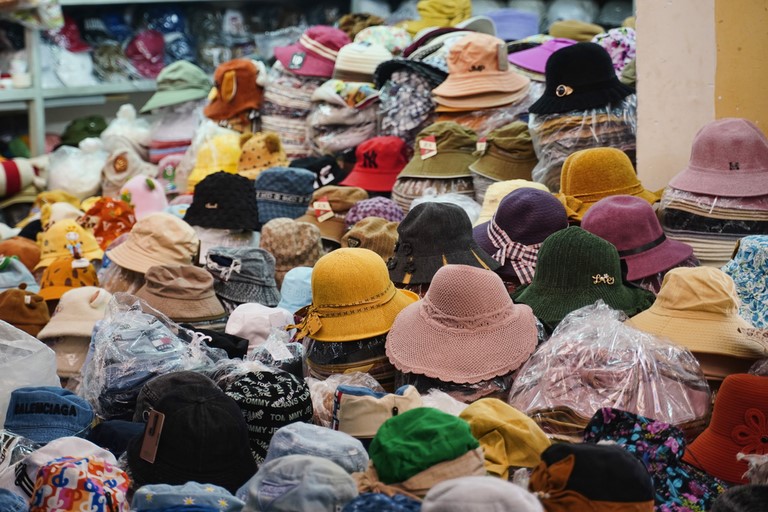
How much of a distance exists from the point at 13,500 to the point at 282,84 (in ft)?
13.0

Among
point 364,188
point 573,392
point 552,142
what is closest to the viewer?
point 573,392

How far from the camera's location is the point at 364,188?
4973 millimetres

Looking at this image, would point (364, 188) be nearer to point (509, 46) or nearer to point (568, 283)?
point (509, 46)

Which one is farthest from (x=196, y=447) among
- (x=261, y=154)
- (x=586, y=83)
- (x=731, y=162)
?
(x=261, y=154)

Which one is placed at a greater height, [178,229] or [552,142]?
[552,142]

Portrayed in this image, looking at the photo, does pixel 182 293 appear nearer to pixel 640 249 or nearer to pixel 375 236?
pixel 375 236

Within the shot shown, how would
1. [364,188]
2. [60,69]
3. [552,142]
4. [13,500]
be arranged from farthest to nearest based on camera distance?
[60,69] < [364,188] < [552,142] < [13,500]

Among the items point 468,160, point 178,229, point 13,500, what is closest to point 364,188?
→ point 468,160

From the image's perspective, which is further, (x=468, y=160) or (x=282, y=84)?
(x=282, y=84)

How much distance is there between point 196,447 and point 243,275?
167cm

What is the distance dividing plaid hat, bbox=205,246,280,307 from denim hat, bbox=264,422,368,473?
1.65 m

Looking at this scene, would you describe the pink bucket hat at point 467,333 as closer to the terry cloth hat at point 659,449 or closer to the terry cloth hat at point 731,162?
the terry cloth hat at point 659,449

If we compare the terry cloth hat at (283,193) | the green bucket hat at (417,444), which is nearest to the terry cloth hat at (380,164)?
the terry cloth hat at (283,193)

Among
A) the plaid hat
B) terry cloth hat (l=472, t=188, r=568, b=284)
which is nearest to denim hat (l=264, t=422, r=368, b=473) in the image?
terry cloth hat (l=472, t=188, r=568, b=284)
